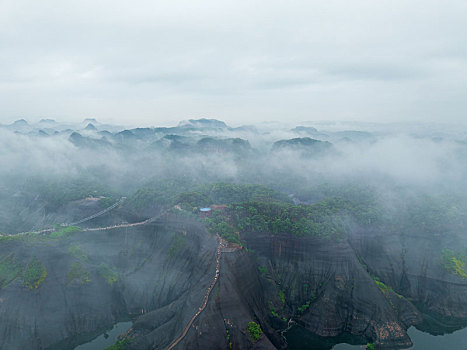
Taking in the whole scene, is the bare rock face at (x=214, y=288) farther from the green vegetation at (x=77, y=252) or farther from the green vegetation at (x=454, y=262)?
the green vegetation at (x=454, y=262)

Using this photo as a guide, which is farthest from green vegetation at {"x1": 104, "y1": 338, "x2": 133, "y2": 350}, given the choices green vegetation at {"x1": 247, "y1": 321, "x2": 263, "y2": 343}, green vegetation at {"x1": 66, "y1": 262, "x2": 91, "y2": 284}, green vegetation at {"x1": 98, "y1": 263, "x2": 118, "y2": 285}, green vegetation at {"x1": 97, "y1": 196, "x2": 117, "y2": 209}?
green vegetation at {"x1": 97, "y1": 196, "x2": 117, "y2": 209}

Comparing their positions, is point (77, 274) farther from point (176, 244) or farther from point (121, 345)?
point (176, 244)

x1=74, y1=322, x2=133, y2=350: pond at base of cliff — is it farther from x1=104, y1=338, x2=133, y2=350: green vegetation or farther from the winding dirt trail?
the winding dirt trail

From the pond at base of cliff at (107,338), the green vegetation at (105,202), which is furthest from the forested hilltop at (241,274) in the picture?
the green vegetation at (105,202)

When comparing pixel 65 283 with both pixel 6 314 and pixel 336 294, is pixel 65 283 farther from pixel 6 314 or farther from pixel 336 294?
pixel 336 294

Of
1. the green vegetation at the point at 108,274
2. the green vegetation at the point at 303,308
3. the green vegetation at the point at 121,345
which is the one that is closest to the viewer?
the green vegetation at the point at 121,345

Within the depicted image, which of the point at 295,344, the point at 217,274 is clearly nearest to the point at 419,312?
the point at 295,344

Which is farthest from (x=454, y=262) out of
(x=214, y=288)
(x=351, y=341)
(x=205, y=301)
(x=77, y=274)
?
(x=77, y=274)
